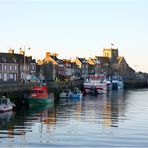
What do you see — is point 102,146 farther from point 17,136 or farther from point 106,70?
point 106,70

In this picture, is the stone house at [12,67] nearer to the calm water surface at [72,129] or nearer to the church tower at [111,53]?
the calm water surface at [72,129]

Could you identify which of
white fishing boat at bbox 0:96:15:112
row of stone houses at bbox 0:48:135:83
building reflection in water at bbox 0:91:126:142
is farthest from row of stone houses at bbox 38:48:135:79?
white fishing boat at bbox 0:96:15:112

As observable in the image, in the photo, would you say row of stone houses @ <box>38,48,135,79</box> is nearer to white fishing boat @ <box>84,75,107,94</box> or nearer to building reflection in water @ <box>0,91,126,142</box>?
→ white fishing boat @ <box>84,75,107,94</box>

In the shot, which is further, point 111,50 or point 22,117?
point 111,50

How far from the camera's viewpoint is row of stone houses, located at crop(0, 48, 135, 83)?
265 feet

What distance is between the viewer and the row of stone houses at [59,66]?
80.8 metres

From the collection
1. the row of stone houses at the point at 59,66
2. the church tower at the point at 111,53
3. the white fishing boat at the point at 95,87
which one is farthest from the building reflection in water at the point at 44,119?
the church tower at the point at 111,53

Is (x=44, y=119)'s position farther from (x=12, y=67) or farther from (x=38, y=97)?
(x=12, y=67)

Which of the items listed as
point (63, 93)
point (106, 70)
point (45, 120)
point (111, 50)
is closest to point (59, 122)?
point (45, 120)

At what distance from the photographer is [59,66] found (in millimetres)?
113312

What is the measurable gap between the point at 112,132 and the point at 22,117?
12.4 meters

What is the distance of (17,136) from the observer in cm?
3234

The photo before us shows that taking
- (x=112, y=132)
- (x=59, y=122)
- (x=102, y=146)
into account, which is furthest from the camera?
(x=59, y=122)

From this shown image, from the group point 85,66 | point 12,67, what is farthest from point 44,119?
point 85,66
